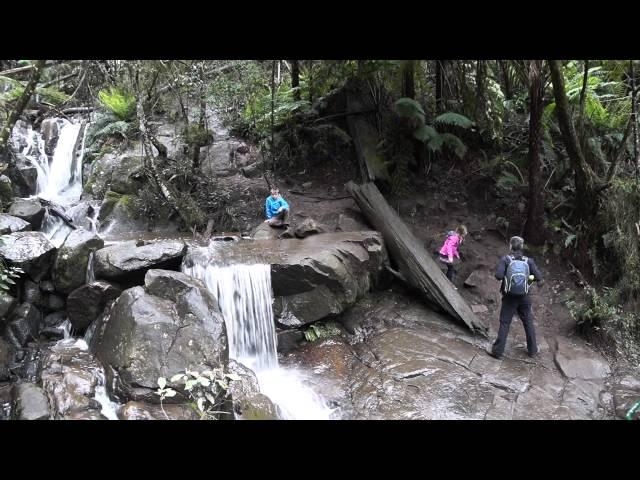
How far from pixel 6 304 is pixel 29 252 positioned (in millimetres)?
890

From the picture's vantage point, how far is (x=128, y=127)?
12680 mm

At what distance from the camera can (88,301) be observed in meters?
6.95

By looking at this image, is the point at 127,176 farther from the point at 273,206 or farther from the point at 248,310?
the point at 248,310

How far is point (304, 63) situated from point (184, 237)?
6664mm

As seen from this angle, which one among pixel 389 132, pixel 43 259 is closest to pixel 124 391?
pixel 43 259

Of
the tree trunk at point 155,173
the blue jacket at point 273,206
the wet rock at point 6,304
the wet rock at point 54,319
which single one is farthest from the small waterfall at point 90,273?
the blue jacket at point 273,206

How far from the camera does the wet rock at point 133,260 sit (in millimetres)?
6988

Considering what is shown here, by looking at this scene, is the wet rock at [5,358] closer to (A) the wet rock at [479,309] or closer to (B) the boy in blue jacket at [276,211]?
(B) the boy in blue jacket at [276,211]

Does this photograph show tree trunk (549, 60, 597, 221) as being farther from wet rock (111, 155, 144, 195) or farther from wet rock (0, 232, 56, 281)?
wet rock (111, 155, 144, 195)

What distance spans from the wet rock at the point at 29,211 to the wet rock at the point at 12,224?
1.49 feet

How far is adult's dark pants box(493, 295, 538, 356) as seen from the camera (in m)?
6.91

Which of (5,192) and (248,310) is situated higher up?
(5,192)

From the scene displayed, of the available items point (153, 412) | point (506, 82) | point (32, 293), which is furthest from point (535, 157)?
point (32, 293)

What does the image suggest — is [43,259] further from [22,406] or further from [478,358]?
[478,358]
